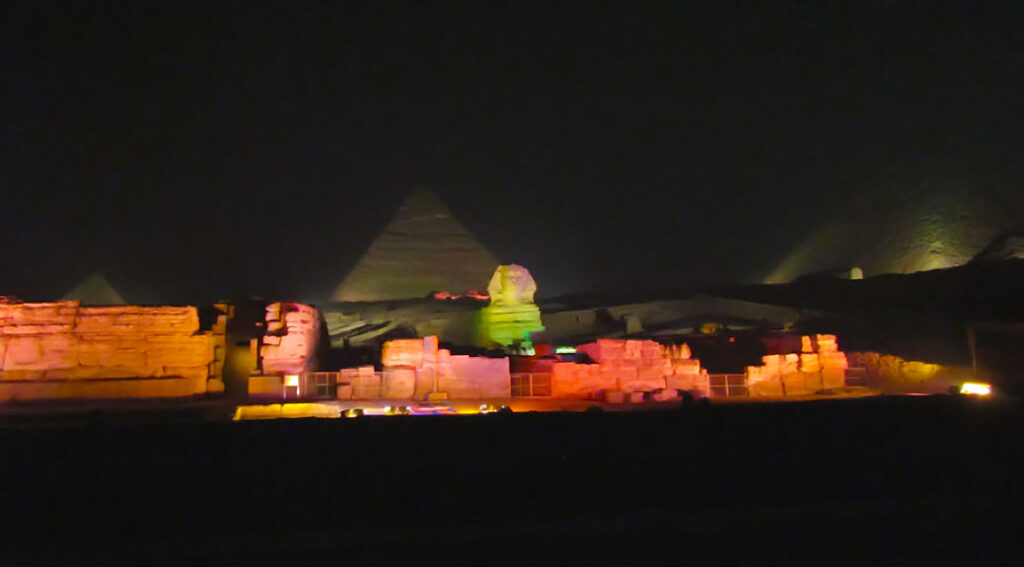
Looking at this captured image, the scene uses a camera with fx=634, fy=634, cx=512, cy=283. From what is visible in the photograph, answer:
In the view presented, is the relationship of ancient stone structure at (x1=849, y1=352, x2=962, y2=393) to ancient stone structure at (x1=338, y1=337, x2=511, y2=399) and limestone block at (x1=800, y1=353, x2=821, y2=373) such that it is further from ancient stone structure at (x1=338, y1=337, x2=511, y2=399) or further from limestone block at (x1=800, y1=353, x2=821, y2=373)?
ancient stone structure at (x1=338, y1=337, x2=511, y2=399)

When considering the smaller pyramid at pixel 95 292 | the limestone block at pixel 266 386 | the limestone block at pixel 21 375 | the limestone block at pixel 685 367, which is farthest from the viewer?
the smaller pyramid at pixel 95 292

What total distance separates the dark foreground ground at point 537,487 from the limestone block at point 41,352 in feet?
33.5

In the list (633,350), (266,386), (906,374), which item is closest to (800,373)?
(906,374)

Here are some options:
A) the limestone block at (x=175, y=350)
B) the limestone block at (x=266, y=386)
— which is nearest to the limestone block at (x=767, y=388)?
the limestone block at (x=266, y=386)

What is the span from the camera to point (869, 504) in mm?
3885

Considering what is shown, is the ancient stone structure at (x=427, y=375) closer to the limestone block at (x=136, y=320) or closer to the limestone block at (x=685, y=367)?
the limestone block at (x=136, y=320)

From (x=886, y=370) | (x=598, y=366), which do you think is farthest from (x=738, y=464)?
(x=886, y=370)

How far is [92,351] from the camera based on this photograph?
12008mm

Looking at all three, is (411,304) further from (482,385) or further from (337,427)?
(337,427)

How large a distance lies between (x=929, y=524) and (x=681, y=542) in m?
1.52

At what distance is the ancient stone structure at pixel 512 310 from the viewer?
2088 cm

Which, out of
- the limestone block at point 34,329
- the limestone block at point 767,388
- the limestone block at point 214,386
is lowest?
the limestone block at point 767,388

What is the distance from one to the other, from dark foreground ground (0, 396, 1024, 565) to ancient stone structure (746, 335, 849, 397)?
10552mm

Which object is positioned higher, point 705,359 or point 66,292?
point 66,292
